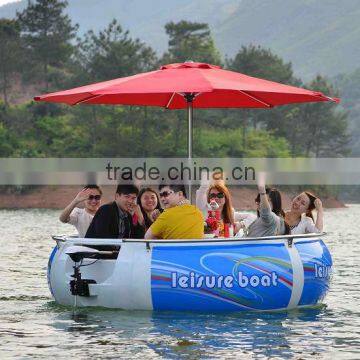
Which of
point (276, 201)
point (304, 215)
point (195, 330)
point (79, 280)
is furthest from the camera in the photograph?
point (304, 215)

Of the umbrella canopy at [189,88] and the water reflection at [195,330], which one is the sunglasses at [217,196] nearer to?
the umbrella canopy at [189,88]

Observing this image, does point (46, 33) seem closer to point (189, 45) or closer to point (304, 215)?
point (189, 45)

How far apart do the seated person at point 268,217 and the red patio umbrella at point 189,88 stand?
4.57ft

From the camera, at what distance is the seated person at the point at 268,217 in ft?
47.9

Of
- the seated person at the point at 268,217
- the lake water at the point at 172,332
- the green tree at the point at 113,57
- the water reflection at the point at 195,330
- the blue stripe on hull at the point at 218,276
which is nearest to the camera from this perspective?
the lake water at the point at 172,332

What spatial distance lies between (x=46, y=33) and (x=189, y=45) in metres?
14.1

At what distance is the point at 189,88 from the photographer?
46.8 feet

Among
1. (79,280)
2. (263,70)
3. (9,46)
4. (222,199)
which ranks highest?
(9,46)

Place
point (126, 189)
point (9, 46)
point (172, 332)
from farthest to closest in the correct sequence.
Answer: point (9, 46)
point (126, 189)
point (172, 332)

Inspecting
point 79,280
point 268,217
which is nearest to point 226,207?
point 268,217

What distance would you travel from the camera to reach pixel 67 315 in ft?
47.4

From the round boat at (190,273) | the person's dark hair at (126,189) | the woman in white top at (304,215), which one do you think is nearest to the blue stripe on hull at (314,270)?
the round boat at (190,273)

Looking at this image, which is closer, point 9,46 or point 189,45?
point 189,45

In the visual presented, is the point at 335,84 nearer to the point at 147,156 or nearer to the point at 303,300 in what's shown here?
the point at 147,156
